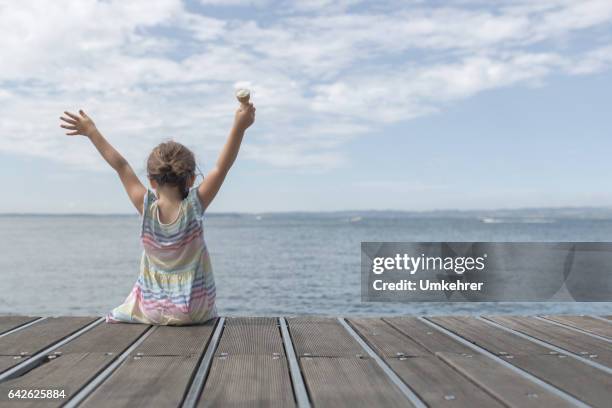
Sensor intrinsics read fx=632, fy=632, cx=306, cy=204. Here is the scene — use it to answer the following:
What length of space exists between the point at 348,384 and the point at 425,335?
126 centimetres

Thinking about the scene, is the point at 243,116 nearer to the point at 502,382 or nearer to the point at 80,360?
the point at 80,360

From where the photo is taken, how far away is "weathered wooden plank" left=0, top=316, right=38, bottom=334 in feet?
12.9

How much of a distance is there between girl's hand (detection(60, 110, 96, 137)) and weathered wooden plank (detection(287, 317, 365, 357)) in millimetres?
1776

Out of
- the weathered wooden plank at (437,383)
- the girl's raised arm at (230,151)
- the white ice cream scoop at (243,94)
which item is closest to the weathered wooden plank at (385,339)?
the weathered wooden plank at (437,383)

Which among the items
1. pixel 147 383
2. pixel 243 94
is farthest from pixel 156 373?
pixel 243 94

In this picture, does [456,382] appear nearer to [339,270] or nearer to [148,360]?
[148,360]

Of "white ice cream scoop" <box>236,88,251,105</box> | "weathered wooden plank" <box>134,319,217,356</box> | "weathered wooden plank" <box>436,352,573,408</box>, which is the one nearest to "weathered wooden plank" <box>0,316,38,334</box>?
"weathered wooden plank" <box>134,319,217,356</box>

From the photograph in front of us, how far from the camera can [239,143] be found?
147 inches

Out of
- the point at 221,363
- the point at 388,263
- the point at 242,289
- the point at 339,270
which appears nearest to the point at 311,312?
the point at 242,289

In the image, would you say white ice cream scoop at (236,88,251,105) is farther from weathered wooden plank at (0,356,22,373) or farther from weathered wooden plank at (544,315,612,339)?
weathered wooden plank at (544,315,612,339)

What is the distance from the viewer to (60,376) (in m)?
2.74

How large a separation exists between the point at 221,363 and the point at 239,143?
134cm

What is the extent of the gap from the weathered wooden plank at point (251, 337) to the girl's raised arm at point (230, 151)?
85 cm

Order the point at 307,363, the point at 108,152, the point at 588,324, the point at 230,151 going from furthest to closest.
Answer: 1. the point at 588,324
2. the point at 108,152
3. the point at 230,151
4. the point at 307,363
